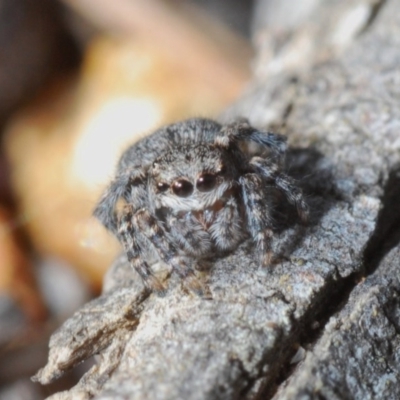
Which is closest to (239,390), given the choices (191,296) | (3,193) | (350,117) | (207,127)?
(191,296)

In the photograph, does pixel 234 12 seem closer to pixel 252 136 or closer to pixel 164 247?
pixel 252 136

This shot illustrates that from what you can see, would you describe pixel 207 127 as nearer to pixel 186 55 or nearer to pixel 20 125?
pixel 186 55

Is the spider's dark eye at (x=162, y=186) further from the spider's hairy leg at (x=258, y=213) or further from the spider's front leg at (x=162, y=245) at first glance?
the spider's hairy leg at (x=258, y=213)

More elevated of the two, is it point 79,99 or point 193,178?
point 79,99

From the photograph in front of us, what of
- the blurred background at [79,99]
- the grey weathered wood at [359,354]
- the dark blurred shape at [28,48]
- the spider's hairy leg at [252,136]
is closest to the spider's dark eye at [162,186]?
the spider's hairy leg at [252,136]

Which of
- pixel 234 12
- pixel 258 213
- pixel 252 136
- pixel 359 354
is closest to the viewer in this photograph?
pixel 359 354

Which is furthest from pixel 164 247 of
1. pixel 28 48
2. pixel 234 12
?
pixel 234 12
